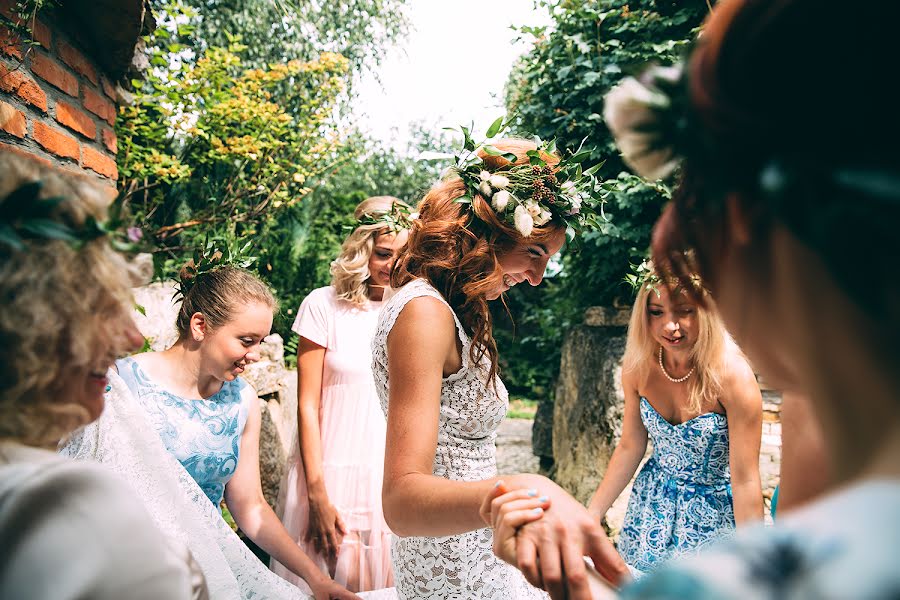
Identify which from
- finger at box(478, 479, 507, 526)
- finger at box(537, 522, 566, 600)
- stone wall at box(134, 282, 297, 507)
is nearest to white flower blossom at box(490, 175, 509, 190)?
finger at box(478, 479, 507, 526)

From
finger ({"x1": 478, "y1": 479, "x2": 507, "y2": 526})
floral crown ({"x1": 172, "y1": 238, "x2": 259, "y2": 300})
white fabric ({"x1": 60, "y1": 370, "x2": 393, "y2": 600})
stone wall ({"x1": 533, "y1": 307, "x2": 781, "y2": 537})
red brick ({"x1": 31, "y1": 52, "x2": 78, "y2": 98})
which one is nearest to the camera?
finger ({"x1": 478, "y1": 479, "x2": 507, "y2": 526})

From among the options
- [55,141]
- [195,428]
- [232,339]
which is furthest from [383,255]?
[55,141]

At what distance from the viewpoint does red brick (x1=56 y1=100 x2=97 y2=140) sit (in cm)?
221

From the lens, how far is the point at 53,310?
95 centimetres

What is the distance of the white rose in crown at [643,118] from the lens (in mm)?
855

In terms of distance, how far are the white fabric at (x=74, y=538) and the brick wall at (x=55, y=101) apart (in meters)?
1.44

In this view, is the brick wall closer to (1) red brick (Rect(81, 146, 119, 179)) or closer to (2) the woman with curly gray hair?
(1) red brick (Rect(81, 146, 119, 179))

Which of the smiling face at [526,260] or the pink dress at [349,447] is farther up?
the smiling face at [526,260]

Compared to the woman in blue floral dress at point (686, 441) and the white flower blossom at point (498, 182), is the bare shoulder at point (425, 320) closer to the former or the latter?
the white flower blossom at point (498, 182)

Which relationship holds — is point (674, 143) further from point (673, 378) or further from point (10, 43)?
point (673, 378)

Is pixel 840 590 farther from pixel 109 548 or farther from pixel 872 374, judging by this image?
pixel 109 548

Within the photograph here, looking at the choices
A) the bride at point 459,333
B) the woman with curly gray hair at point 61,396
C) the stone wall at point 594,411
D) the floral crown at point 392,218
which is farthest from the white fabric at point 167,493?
the stone wall at point 594,411

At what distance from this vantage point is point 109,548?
0.84 metres

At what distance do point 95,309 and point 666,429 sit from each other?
289 centimetres
